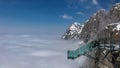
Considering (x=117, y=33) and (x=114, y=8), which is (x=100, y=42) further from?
(x=114, y=8)

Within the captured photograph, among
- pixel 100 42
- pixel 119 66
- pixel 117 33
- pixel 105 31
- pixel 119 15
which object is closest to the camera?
pixel 100 42

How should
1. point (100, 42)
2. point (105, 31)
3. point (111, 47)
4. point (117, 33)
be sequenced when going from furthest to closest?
point (105, 31) → point (117, 33) → point (100, 42) → point (111, 47)

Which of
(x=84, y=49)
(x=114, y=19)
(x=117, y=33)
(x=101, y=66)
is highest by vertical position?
(x=114, y=19)

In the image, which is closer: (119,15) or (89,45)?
(89,45)

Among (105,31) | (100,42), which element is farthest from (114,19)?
(100,42)

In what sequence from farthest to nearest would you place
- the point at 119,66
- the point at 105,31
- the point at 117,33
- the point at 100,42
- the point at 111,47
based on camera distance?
the point at 105,31, the point at 117,33, the point at 119,66, the point at 100,42, the point at 111,47

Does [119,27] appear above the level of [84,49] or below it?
above

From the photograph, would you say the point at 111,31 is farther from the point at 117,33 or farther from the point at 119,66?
the point at 119,66

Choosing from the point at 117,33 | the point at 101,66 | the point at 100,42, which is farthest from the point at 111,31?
the point at 100,42

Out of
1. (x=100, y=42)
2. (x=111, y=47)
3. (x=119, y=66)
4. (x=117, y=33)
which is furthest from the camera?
(x=117, y=33)
